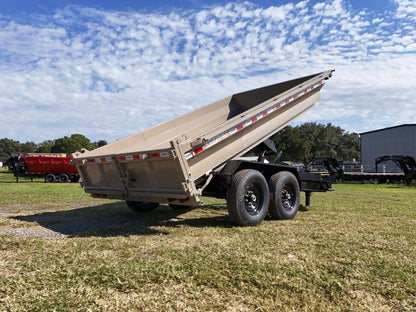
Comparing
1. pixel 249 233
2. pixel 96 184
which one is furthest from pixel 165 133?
pixel 249 233

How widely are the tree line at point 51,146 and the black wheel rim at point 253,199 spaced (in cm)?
6481

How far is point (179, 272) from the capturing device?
3338 mm

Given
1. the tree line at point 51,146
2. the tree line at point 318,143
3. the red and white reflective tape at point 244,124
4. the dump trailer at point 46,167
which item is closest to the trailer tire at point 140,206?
the red and white reflective tape at point 244,124

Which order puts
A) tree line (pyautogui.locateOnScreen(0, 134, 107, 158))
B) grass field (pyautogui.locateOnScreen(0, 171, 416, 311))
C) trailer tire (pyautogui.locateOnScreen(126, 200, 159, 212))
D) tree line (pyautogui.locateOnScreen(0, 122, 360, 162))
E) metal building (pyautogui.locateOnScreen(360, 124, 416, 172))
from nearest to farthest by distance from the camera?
grass field (pyautogui.locateOnScreen(0, 171, 416, 311)), trailer tire (pyautogui.locateOnScreen(126, 200, 159, 212)), metal building (pyautogui.locateOnScreen(360, 124, 416, 172)), tree line (pyautogui.locateOnScreen(0, 122, 360, 162)), tree line (pyautogui.locateOnScreen(0, 134, 107, 158))

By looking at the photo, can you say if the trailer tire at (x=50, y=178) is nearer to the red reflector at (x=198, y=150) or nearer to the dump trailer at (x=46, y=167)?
the dump trailer at (x=46, y=167)

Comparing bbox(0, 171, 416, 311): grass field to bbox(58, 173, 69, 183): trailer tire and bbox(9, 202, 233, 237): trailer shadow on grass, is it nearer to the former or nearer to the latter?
bbox(9, 202, 233, 237): trailer shadow on grass

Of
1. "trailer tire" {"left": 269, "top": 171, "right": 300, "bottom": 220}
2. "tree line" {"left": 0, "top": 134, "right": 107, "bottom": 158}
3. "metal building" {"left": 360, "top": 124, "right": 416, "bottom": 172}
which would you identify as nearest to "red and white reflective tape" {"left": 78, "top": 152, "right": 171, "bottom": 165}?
"trailer tire" {"left": 269, "top": 171, "right": 300, "bottom": 220}

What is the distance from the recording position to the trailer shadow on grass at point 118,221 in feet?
17.8

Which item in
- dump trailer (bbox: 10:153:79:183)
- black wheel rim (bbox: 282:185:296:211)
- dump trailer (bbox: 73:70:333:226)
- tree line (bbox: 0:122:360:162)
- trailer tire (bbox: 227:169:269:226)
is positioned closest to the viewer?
dump trailer (bbox: 73:70:333:226)

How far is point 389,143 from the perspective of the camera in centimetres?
3578

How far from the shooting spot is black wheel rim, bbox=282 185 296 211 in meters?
6.64

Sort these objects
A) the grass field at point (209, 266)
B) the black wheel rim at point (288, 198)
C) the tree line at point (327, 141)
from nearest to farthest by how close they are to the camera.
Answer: the grass field at point (209, 266), the black wheel rim at point (288, 198), the tree line at point (327, 141)

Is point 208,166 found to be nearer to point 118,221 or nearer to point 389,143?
point 118,221

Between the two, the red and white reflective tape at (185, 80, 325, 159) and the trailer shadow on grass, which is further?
the trailer shadow on grass
